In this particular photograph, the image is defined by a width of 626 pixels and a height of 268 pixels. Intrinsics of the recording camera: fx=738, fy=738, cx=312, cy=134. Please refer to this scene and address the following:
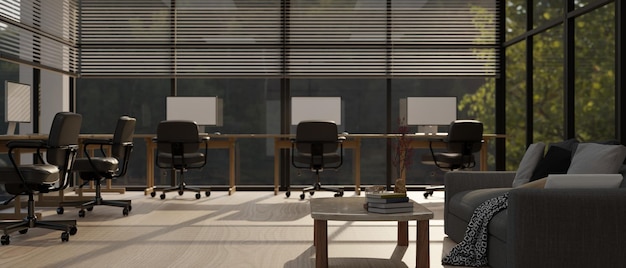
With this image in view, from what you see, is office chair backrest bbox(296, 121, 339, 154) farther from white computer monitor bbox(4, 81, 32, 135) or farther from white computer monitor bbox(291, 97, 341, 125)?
white computer monitor bbox(4, 81, 32, 135)

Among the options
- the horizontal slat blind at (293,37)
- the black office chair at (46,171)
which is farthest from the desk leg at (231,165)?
the black office chair at (46,171)

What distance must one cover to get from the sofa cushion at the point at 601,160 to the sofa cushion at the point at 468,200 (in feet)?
1.54

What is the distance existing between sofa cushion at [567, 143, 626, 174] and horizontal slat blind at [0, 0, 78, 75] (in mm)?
5414

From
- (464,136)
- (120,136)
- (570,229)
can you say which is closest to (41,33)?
(120,136)

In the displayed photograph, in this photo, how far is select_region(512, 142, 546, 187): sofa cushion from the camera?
486 cm

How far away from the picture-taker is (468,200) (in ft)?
14.7

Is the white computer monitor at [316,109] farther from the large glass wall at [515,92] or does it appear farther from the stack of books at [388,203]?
the stack of books at [388,203]

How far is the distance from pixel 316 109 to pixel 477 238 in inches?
192

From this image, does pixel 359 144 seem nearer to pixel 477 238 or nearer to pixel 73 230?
pixel 73 230

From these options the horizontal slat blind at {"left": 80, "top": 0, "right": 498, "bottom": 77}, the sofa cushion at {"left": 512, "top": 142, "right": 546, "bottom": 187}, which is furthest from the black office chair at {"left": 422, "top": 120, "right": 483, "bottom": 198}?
the sofa cushion at {"left": 512, "top": 142, "right": 546, "bottom": 187}

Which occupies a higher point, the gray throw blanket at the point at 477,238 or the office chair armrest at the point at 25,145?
the office chair armrest at the point at 25,145

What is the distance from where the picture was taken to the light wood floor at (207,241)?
4254 millimetres

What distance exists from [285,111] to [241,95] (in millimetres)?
585

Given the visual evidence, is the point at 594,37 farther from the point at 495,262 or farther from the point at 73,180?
the point at 73,180
